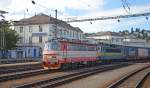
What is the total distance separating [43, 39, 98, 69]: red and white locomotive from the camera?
3143 centimetres

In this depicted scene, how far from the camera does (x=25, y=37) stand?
90.2m

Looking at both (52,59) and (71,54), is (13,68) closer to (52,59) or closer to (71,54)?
(52,59)

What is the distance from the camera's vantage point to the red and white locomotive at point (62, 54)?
31.4m

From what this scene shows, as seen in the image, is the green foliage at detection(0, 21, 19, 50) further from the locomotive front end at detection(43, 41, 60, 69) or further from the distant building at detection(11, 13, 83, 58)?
the locomotive front end at detection(43, 41, 60, 69)

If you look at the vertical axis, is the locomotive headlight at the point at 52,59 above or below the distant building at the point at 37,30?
below

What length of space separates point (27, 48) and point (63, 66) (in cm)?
4425

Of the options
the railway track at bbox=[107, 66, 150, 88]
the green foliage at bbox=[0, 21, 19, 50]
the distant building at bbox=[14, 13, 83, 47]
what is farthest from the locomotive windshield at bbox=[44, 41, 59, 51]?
the distant building at bbox=[14, 13, 83, 47]

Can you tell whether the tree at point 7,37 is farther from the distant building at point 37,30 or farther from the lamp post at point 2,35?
the distant building at point 37,30

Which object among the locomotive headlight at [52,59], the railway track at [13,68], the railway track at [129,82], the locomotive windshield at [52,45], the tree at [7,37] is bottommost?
the railway track at [129,82]

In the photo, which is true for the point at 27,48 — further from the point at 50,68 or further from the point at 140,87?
the point at 140,87

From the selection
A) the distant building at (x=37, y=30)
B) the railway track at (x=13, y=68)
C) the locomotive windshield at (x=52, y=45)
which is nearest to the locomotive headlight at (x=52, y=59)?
the locomotive windshield at (x=52, y=45)

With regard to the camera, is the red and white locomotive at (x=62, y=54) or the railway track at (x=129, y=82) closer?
the railway track at (x=129, y=82)

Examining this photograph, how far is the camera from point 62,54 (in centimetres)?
3180

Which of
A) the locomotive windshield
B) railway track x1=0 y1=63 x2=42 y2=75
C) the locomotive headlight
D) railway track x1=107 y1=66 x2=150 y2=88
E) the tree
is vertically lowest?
railway track x1=107 y1=66 x2=150 y2=88
